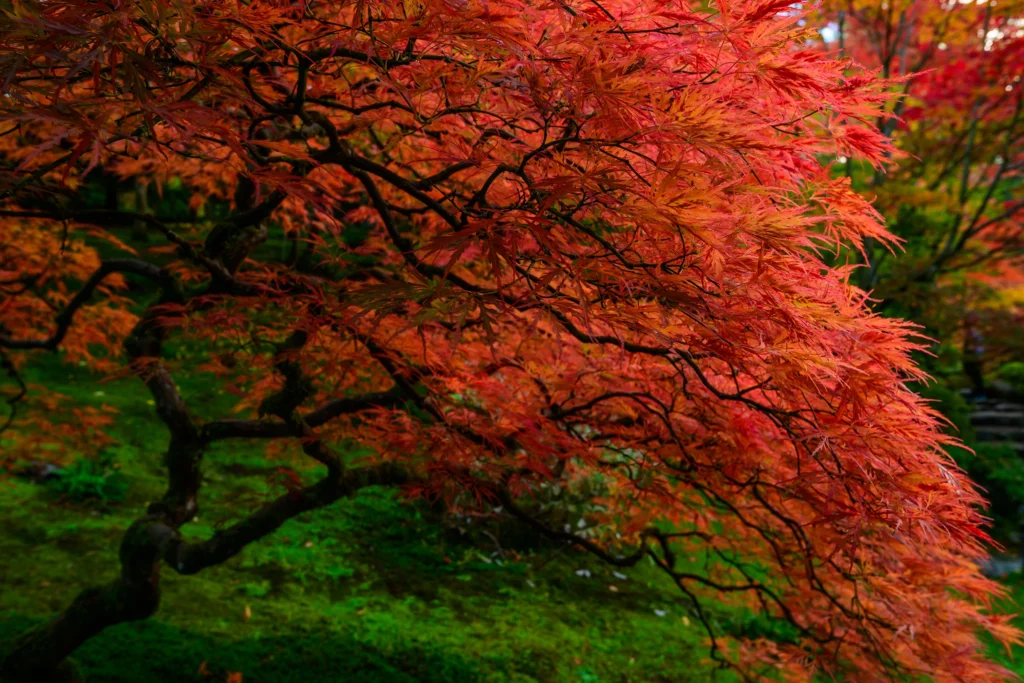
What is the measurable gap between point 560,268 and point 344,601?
4391 mm

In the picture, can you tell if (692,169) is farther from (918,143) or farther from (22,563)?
A: (918,143)

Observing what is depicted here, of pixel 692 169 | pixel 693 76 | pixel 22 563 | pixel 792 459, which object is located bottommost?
pixel 22 563

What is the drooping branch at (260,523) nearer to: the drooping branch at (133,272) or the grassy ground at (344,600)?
the grassy ground at (344,600)

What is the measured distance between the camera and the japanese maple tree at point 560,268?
1.54 m

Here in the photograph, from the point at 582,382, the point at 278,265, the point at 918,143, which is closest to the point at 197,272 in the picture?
the point at 278,265

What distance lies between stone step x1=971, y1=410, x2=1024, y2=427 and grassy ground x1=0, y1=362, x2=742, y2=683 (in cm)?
743

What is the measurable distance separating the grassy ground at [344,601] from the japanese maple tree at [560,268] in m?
1.04

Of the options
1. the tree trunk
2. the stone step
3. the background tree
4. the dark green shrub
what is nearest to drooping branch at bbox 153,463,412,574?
the tree trunk

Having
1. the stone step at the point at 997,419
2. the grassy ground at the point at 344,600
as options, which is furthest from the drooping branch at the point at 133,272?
the stone step at the point at 997,419

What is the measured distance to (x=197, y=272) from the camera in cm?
367

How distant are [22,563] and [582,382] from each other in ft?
14.3

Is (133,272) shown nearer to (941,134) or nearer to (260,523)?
(260,523)

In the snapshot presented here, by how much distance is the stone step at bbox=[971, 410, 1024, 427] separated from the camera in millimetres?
11086

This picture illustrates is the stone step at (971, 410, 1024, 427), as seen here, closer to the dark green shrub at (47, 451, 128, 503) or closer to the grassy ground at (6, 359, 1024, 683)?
the grassy ground at (6, 359, 1024, 683)
